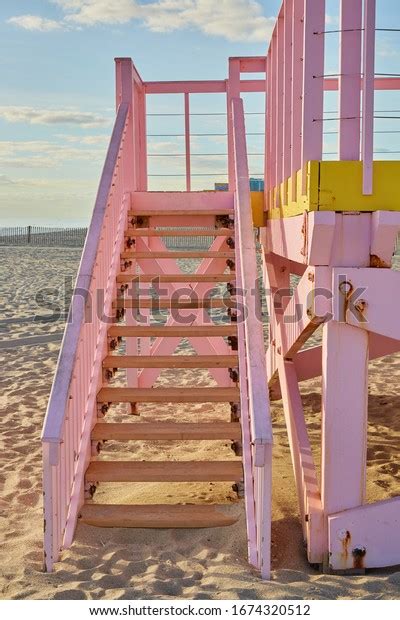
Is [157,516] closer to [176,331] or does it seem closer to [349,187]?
[176,331]

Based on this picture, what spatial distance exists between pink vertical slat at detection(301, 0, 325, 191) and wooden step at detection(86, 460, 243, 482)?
2.18m

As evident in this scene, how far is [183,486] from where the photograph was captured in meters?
5.84

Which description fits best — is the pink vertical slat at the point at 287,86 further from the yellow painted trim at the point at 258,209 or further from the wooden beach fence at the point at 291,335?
the yellow painted trim at the point at 258,209

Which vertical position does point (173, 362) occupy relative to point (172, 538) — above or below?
above

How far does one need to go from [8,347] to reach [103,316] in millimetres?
6342

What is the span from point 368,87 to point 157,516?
10.2ft

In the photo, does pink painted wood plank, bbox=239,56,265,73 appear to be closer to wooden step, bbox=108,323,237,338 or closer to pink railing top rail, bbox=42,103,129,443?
pink railing top rail, bbox=42,103,129,443

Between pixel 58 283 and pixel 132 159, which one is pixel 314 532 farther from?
pixel 58 283

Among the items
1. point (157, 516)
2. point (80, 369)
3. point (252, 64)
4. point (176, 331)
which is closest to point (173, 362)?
point (176, 331)

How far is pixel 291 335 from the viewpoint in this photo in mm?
5801

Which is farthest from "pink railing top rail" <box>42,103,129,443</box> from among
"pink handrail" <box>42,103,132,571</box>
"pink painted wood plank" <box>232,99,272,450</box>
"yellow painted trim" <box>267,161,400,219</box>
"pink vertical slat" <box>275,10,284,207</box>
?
"yellow painted trim" <box>267,161,400,219</box>

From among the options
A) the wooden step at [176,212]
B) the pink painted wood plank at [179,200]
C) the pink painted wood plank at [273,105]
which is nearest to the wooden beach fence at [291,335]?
the pink painted wood plank at [273,105]

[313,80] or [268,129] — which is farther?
[268,129]
